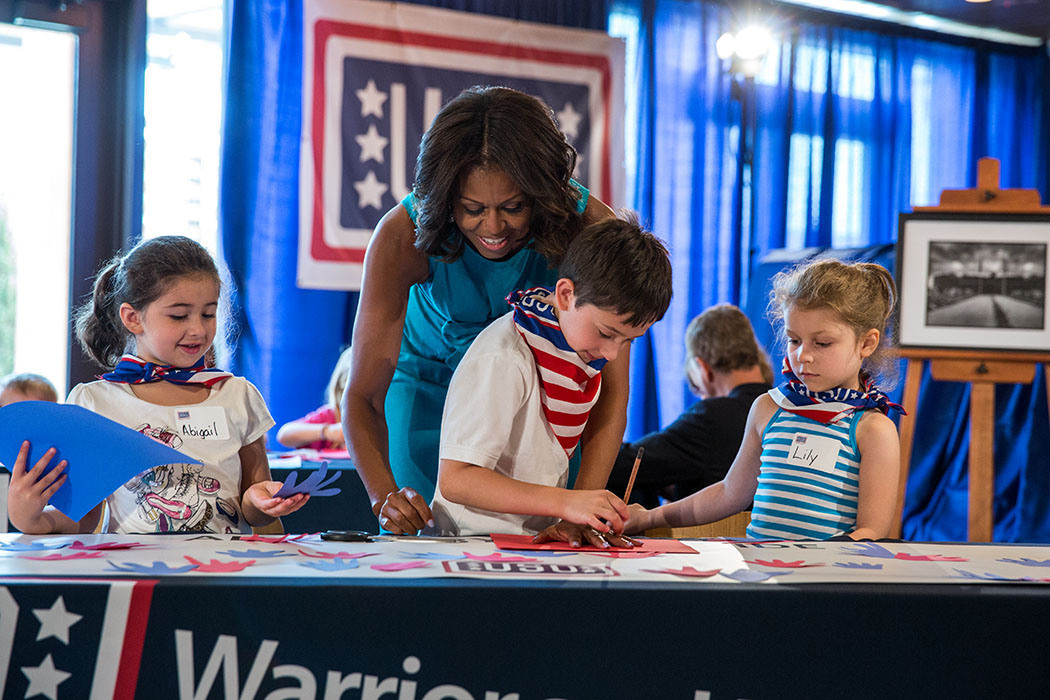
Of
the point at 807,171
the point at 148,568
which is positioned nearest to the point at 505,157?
the point at 148,568

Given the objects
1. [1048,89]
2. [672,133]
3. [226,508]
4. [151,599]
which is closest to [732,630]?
[151,599]

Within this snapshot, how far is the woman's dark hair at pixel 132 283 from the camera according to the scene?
5.12 feet

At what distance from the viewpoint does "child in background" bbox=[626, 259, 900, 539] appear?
1.52 m

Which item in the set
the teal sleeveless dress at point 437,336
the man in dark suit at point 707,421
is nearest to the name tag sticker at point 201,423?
the teal sleeveless dress at point 437,336

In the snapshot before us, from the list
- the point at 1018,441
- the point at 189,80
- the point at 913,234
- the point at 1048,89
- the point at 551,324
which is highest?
the point at 1048,89

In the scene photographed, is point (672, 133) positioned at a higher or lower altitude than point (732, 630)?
higher

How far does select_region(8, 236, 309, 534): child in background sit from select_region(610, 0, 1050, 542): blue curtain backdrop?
339 cm

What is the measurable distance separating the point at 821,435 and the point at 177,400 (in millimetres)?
991

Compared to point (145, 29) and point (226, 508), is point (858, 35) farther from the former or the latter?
point (226, 508)

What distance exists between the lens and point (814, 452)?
5.09 feet

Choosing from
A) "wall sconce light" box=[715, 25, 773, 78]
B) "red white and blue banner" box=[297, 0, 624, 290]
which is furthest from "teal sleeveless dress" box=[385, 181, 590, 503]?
"wall sconce light" box=[715, 25, 773, 78]

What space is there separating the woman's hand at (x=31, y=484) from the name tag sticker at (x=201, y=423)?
0.30 metres

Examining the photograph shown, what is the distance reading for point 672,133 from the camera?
16.3 ft

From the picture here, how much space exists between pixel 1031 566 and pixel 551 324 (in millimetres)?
643
